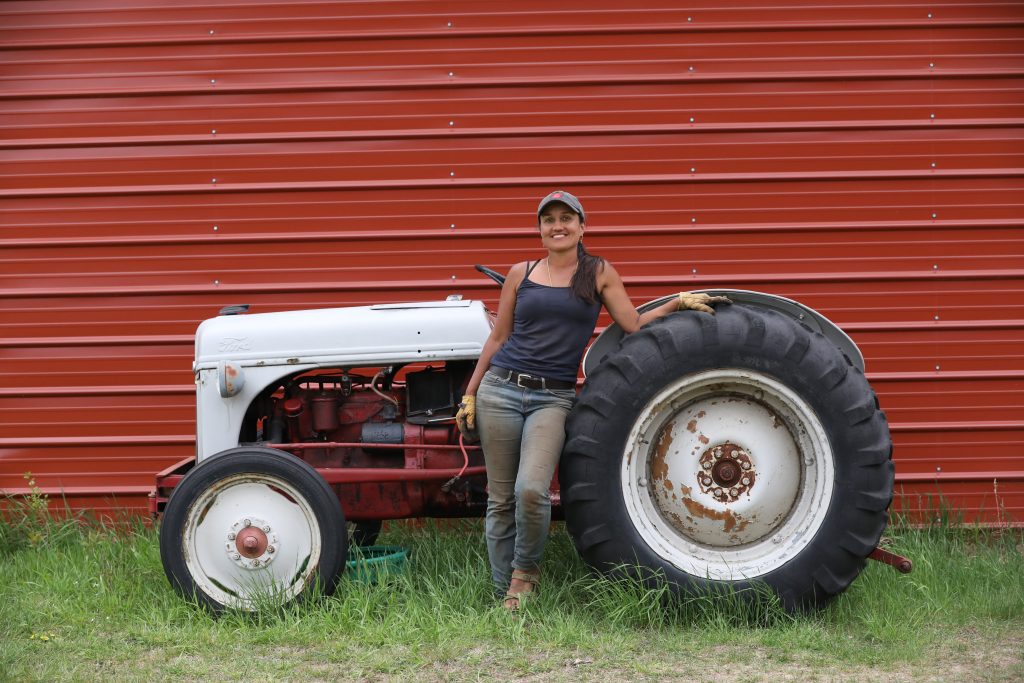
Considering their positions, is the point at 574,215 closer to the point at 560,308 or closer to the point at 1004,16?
the point at 560,308

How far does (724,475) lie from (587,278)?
3.15 feet

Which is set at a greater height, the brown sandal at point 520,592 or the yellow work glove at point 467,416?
the yellow work glove at point 467,416

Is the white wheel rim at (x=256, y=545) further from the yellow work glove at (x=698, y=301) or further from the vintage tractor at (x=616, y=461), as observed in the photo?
the yellow work glove at (x=698, y=301)

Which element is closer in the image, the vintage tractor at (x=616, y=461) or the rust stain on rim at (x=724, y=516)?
the vintage tractor at (x=616, y=461)

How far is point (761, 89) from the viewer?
17.3 feet

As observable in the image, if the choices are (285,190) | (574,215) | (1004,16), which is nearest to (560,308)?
(574,215)

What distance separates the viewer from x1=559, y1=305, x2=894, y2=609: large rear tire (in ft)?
12.0

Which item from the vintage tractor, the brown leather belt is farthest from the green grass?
the brown leather belt

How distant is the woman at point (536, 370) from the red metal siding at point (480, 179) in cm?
140

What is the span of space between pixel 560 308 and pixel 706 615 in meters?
1.32

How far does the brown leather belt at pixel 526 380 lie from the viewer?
3.85 meters

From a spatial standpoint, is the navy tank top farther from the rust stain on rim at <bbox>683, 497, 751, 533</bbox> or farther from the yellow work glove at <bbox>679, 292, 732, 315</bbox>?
the rust stain on rim at <bbox>683, 497, 751, 533</bbox>

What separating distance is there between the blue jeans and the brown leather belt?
0.05 ft

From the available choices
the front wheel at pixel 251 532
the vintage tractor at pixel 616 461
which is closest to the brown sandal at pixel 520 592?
the vintage tractor at pixel 616 461
